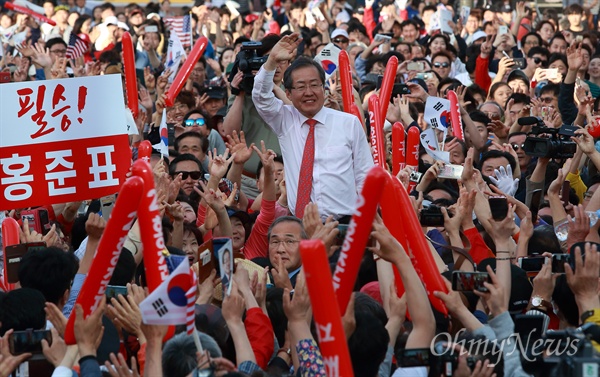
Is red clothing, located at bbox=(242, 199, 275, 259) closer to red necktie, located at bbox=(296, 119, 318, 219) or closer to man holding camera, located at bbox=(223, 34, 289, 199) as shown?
red necktie, located at bbox=(296, 119, 318, 219)

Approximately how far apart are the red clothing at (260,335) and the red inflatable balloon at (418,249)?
2.39 feet

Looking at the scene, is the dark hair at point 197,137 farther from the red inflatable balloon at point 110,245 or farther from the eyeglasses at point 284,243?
the red inflatable balloon at point 110,245

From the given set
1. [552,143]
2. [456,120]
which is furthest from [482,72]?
[552,143]

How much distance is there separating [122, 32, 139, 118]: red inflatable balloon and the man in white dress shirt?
2842 mm

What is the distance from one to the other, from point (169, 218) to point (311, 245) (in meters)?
3.54

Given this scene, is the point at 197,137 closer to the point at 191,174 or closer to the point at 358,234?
the point at 191,174

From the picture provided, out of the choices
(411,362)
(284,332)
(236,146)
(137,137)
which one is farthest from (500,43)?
(411,362)

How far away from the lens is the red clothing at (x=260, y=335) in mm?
4793

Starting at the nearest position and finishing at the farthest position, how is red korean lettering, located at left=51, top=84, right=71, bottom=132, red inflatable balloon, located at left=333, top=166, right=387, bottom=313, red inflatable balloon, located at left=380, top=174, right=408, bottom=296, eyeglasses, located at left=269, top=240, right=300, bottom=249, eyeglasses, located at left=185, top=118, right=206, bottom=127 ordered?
red inflatable balloon, located at left=333, top=166, right=387, bottom=313
red inflatable balloon, located at left=380, top=174, right=408, bottom=296
eyeglasses, located at left=269, top=240, right=300, bottom=249
red korean lettering, located at left=51, top=84, right=71, bottom=132
eyeglasses, located at left=185, top=118, right=206, bottom=127

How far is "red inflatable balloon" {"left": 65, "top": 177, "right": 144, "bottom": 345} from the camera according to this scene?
399 centimetres

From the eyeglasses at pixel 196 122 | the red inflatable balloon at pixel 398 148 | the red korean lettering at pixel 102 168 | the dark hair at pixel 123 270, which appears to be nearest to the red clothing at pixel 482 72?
the eyeglasses at pixel 196 122

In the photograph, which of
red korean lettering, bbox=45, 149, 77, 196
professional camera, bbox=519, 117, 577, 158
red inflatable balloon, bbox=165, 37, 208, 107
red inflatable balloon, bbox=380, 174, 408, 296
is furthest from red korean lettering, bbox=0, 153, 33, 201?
red inflatable balloon, bbox=165, 37, 208, 107

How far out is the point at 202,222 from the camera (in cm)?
739

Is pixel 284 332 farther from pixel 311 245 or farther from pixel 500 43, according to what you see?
pixel 500 43
